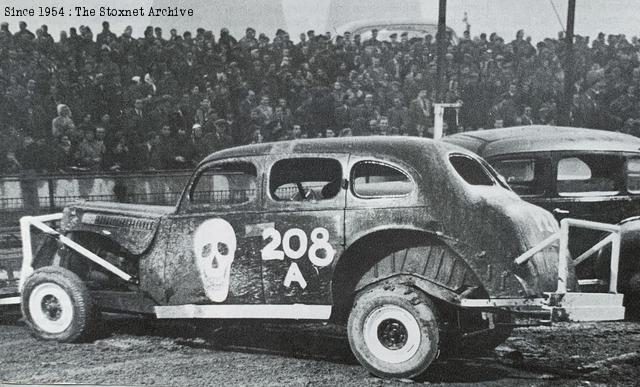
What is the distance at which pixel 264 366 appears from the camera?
3504mm

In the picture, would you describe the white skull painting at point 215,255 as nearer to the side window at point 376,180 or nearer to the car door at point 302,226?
the car door at point 302,226

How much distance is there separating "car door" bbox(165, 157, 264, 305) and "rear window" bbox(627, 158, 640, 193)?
90.6 inches

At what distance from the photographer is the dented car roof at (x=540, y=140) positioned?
357cm

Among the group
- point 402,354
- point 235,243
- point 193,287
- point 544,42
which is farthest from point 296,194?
point 544,42

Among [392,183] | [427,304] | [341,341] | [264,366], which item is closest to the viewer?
[427,304]

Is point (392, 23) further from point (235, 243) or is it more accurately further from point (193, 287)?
point (193, 287)

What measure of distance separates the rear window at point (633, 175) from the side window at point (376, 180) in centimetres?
150

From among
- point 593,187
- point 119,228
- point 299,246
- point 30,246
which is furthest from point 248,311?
point 593,187

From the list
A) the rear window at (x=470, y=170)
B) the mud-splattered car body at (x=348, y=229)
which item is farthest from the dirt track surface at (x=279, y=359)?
the rear window at (x=470, y=170)

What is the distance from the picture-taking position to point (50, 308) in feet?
12.6

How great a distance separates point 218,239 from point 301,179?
619 millimetres

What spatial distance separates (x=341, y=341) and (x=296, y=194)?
1.03 metres

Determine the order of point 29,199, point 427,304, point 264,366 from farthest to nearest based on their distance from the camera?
point 29,199
point 264,366
point 427,304

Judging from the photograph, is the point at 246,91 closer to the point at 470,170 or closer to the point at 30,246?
the point at 470,170
